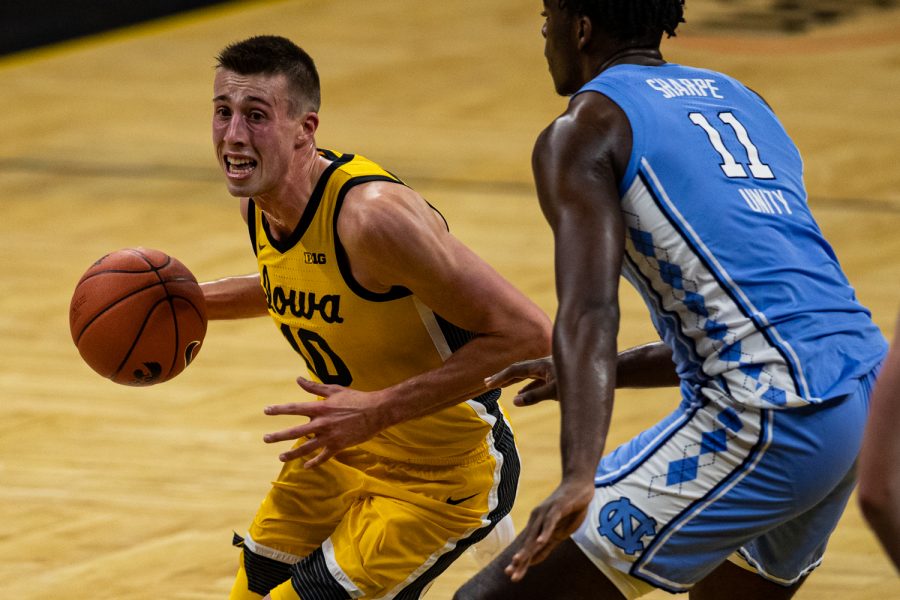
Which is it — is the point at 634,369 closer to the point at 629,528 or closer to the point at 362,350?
the point at 629,528

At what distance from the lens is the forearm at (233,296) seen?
169 inches

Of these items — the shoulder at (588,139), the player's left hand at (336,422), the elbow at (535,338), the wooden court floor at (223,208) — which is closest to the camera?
the shoulder at (588,139)

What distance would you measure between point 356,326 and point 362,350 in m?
0.07

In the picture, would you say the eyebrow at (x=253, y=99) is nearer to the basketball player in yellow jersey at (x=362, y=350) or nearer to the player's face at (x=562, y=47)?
the basketball player in yellow jersey at (x=362, y=350)

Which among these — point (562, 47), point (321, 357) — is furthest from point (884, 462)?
point (321, 357)

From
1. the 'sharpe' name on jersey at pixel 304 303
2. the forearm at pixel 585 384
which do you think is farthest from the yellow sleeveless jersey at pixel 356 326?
the forearm at pixel 585 384

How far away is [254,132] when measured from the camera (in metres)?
3.79

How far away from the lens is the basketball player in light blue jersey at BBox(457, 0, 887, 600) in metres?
2.96

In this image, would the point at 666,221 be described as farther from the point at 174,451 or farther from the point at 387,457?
the point at 174,451

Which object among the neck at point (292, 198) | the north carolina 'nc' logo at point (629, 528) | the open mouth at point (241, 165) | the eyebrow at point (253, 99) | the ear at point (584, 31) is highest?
the ear at point (584, 31)

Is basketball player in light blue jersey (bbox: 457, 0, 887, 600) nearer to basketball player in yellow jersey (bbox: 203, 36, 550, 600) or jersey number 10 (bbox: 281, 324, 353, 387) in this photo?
basketball player in yellow jersey (bbox: 203, 36, 550, 600)

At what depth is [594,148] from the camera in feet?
9.63

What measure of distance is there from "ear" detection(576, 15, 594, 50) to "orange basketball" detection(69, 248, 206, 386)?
146 cm

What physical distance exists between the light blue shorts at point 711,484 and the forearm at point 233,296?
150 cm
